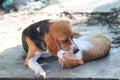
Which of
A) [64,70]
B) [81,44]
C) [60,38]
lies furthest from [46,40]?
[81,44]

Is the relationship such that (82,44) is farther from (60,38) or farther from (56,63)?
(60,38)

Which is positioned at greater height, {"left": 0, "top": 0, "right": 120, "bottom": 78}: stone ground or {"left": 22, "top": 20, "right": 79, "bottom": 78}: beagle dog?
{"left": 22, "top": 20, "right": 79, "bottom": 78}: beagle dog

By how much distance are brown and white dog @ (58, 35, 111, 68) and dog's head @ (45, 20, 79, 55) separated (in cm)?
9

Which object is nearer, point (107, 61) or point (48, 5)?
point (107, 61)

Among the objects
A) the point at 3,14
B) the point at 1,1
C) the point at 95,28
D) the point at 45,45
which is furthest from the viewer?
the point at 1,1

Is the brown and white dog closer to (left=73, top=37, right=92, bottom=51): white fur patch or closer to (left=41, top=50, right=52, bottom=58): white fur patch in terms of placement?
(left=73, top=37, right=92, bottom=51): white fur patch

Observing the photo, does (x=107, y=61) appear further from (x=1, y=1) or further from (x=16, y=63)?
(x=1, y=1)

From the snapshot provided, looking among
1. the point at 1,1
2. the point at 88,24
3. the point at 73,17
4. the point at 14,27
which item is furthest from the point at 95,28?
the point at 1,1

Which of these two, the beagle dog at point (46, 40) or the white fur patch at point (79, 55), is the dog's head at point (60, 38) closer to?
the beagle dog at point (46, 40)

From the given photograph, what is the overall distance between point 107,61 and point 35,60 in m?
1.00

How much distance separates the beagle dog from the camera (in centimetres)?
488

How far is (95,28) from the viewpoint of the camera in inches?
281

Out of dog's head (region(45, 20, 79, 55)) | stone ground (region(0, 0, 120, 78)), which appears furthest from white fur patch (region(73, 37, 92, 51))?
dog's head (region(45, 20, 79, 55))

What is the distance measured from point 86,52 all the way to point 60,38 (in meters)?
0.53
